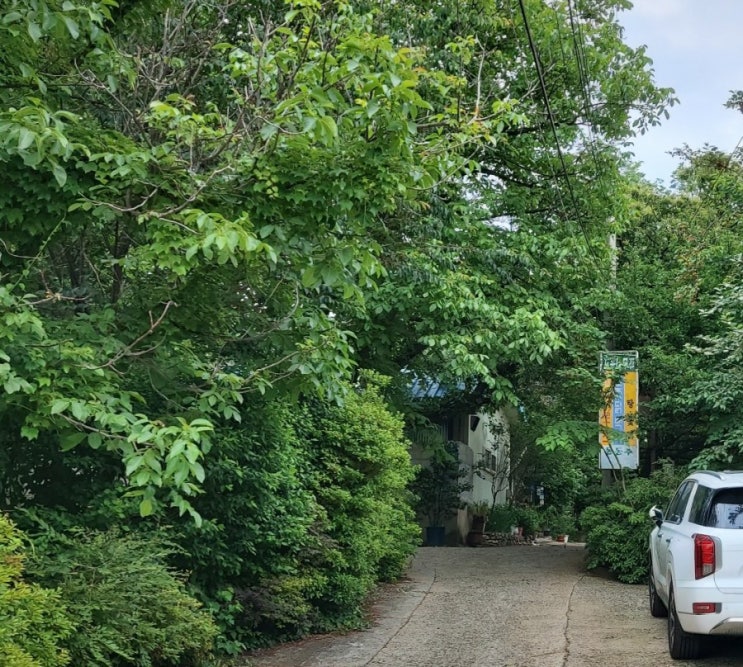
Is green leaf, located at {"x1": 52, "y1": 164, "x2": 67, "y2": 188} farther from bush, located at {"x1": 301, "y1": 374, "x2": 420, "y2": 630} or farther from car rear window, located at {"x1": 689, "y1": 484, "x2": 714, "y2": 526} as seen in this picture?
car rear window, located at {"x1": 689, "y1": 484, "x2": 714, "y2": 526}

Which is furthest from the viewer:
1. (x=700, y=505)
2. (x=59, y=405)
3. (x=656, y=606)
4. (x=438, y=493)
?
(x=438, y=493)

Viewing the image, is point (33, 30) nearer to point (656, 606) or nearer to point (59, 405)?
point (59, 405)

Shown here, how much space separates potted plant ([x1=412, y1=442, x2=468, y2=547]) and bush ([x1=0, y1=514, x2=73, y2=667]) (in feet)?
64.0

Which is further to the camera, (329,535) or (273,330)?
(329,535)

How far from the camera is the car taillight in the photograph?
23.1 ft

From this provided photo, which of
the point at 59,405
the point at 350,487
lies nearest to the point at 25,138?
the point at 59,405

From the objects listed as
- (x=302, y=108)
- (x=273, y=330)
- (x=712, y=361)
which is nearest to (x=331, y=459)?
(x=273, y=330)

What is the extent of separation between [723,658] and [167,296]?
6.00 metres

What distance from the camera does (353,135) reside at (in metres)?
5.82

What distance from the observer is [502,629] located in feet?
32.1

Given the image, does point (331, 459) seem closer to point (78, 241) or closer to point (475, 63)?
point (78, 241)

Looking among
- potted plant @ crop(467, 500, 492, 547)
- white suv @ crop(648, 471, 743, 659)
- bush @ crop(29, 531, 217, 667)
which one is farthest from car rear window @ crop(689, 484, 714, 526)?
potted plant @ crop(467, 500, 492, 547)

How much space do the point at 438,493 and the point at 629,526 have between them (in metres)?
10.5

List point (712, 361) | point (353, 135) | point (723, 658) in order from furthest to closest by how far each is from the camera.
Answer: point (712, 361), point (723, 658), point (353, 135)
